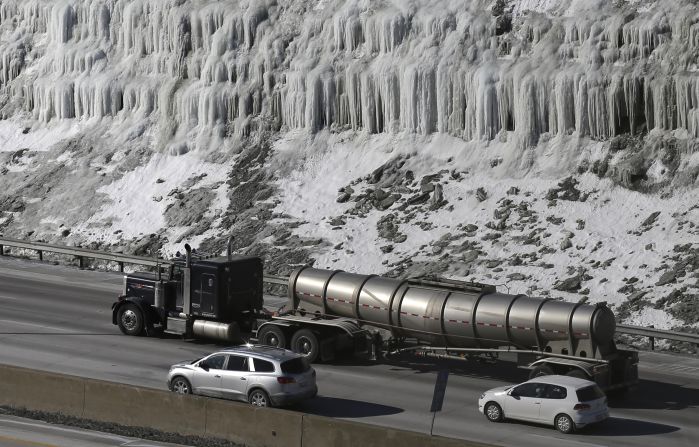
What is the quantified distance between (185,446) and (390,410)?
5097 mm

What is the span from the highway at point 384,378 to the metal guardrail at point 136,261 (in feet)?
1.94

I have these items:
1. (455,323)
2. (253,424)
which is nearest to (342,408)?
(455,323)

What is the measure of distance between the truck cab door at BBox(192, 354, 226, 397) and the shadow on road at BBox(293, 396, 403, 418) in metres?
1.79

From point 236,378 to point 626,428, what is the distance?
822 centimetres

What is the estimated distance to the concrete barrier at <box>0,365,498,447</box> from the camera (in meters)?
23.2

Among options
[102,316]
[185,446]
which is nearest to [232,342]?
[102,316]

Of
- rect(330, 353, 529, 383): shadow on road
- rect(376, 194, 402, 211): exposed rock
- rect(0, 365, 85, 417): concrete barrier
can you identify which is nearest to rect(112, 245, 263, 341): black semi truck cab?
rect(330, 353, 529, 383): shadow on road

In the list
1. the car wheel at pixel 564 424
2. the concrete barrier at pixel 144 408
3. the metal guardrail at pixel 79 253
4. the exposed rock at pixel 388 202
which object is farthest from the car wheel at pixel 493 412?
the exposed rock at pixel 388 202

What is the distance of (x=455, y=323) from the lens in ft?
99.2

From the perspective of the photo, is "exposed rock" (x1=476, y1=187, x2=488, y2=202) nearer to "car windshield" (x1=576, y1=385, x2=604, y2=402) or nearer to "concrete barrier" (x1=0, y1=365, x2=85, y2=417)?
"car windshield" (x1=576, y1=385, x2=604, y2=402)

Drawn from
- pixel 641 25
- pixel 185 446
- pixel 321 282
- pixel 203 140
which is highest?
pixel 641 25

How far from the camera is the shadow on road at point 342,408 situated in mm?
27562

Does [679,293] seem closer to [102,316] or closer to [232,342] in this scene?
[232,342]

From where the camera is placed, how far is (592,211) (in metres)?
42.2
